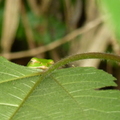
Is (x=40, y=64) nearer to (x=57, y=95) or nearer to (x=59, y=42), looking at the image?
(x=57, y=95)

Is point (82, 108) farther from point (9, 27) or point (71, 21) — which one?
point (71, 21)

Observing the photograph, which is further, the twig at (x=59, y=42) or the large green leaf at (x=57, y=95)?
the twig at (x=59, y=42)

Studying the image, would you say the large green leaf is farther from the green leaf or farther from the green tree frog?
the green leaf

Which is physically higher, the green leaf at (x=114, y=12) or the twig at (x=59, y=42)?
the green leaf at (x=114, y=12)

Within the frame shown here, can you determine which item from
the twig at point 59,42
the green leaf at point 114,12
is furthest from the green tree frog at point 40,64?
the twig at point 59,42

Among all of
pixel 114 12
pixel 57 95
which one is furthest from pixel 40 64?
pixel 114 12

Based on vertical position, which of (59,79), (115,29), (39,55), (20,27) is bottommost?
(39,55)

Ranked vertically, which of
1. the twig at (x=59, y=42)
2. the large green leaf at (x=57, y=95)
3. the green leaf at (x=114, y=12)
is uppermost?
the green leaf at (x=114, y=12)

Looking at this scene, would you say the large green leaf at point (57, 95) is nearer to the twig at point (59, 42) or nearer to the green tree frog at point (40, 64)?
the green tree frog at point (40, 64)

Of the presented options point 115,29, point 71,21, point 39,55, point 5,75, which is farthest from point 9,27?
point 115,29
